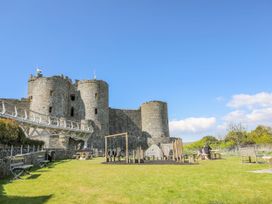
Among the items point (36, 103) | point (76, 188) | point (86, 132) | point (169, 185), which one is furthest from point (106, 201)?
point (36, 103)

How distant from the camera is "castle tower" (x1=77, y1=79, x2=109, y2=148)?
3369 centimetres

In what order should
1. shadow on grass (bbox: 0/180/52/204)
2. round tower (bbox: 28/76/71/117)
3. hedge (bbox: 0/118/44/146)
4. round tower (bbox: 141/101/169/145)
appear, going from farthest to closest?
1. round tower (bbox: 141/101/169/145)
2. round tower (bbox: 28/76/71/117)
3. hedge (bbox: 0/118/44/146)
4. shadow on grass (bbox: 0/180/52/204)

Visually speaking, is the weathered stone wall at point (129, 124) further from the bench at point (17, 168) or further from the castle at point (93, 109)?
the bench at point (17, 168)

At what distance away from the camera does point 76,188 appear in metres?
5.59

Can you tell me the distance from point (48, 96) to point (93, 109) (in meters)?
7.30

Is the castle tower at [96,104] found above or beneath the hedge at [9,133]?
above

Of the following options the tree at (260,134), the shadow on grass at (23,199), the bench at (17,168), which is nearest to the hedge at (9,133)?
the bench at (17,168)

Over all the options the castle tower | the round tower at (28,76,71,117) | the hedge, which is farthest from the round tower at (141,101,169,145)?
the hedge

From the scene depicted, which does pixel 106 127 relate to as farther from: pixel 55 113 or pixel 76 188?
pixel 76 188

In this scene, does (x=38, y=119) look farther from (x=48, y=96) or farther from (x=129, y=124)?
(x=129, y=124)

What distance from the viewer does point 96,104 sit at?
3456 cm

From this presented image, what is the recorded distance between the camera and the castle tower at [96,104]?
1326 inches

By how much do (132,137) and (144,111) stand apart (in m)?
6.01

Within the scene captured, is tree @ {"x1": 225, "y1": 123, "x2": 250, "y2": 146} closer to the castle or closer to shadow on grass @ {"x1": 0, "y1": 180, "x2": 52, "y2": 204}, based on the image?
the castle
